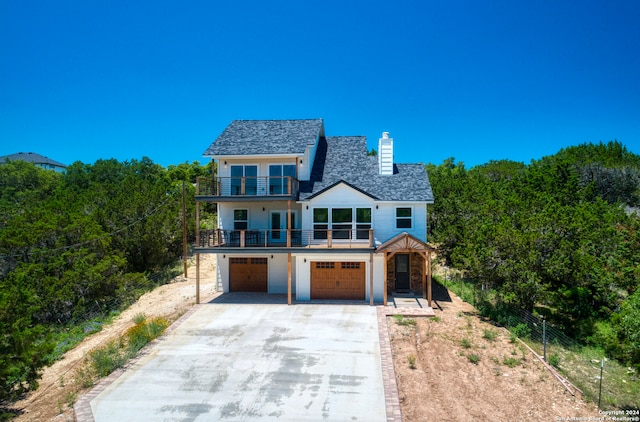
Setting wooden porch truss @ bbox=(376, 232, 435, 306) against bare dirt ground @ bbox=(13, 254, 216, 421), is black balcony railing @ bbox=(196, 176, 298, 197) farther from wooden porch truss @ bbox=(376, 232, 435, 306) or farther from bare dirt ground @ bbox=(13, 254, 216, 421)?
bare dirt ground @ bbox=(13, 254, 216, 421)

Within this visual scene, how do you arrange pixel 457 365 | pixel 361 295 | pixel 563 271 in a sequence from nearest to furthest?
pixel 457 365 < pixel 563 271 < pixel 361 295

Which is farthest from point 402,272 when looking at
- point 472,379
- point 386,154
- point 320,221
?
point 472,379

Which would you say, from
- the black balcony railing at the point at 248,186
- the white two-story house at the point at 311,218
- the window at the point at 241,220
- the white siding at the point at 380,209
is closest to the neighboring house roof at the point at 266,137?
the white two-story house at the point at 311,218

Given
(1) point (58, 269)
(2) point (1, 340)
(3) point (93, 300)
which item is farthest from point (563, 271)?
(1) point (58, 269)

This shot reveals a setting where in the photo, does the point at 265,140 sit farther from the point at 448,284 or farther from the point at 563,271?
the point at 563,271

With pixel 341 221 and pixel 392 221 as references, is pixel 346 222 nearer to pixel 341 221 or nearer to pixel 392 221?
pixel 341 221

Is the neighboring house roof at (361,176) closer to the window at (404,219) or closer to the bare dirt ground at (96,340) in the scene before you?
the window at (404,219)
